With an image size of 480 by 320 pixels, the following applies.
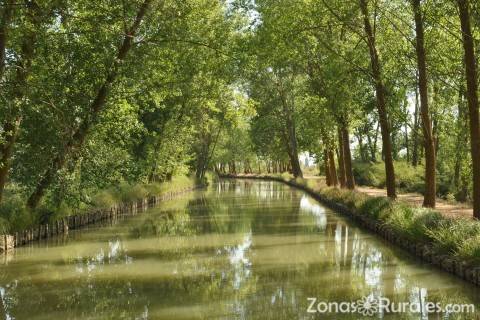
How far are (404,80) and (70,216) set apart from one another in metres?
17.1

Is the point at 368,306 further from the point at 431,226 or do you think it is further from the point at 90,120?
the point at 90,120

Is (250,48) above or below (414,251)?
above

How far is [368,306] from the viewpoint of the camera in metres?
11.3

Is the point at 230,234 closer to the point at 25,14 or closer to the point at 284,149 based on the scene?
the point at 25,14

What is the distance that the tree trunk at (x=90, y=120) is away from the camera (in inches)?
808

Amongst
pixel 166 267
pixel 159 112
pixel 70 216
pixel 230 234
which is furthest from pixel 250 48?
pixel 159 112

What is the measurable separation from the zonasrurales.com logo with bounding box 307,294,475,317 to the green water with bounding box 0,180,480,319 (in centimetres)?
19

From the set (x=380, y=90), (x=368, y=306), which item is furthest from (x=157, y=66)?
(x=368, y=306)

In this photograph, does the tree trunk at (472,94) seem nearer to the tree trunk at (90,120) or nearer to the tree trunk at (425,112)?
the tree trunk at (425,112)

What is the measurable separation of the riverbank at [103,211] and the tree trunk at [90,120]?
52.3 inches

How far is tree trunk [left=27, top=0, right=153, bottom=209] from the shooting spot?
20.5 meters

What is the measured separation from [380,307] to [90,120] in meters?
13.1

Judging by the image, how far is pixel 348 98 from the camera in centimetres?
2711

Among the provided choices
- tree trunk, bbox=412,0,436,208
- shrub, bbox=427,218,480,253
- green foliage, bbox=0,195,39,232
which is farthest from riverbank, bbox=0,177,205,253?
tree trunk, bbox=412,0,436,208
